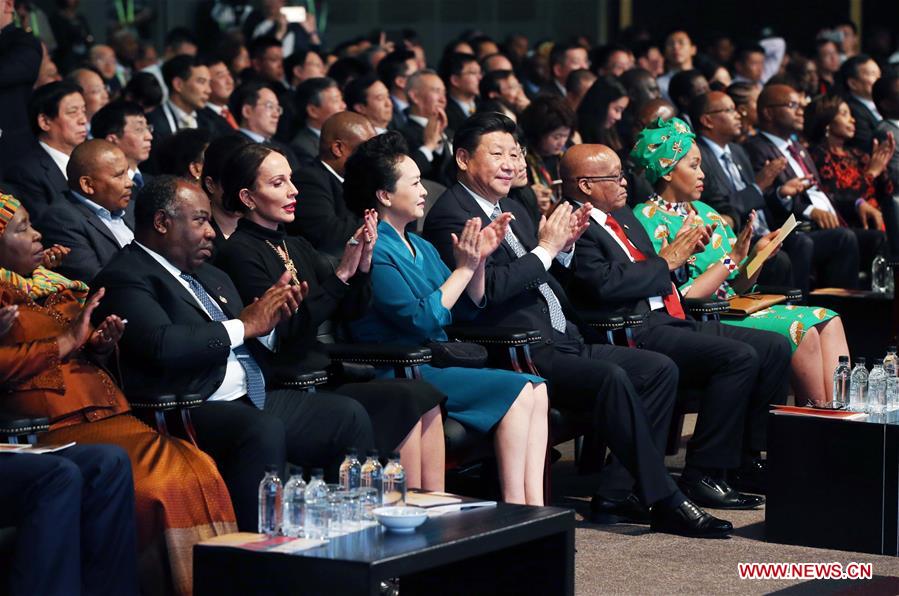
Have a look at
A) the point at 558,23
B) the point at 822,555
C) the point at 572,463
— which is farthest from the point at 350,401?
the point at 558,23

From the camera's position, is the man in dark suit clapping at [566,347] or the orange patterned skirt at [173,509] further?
the man in dark suit clapping at [566,347]

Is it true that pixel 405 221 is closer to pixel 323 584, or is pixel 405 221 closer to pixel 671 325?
pixel 671 325

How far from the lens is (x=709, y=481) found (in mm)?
5469

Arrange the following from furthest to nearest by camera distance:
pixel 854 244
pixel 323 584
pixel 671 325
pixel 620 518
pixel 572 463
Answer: pixel 854 244
pixel 572 463
pixel 671 325
pixel 620 518
pixel 323 584

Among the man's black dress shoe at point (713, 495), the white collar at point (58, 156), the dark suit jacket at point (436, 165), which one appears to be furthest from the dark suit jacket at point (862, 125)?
the white collar at point (58, 156)

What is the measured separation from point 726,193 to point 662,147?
4.37 feet

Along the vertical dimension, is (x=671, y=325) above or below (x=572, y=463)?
above

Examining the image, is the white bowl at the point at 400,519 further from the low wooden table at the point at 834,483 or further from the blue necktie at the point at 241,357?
the low wooden table at the point at 834,483

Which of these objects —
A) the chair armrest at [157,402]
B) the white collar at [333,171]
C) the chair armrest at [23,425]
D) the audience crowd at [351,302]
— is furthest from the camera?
the white collar at [333,171]

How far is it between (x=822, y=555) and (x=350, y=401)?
4.76 ft

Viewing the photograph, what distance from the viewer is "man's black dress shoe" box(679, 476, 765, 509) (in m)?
5.41

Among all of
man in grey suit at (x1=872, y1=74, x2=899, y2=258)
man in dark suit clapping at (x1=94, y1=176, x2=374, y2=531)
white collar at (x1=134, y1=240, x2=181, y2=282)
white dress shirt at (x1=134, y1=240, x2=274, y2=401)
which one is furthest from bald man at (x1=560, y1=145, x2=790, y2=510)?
man in grey suit at (x1=872, y1=74, x2=899, y2=258)

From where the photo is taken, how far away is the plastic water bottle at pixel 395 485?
12.3 ft

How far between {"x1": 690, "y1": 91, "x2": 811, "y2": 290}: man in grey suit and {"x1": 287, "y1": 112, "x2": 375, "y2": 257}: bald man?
66.1 inches
